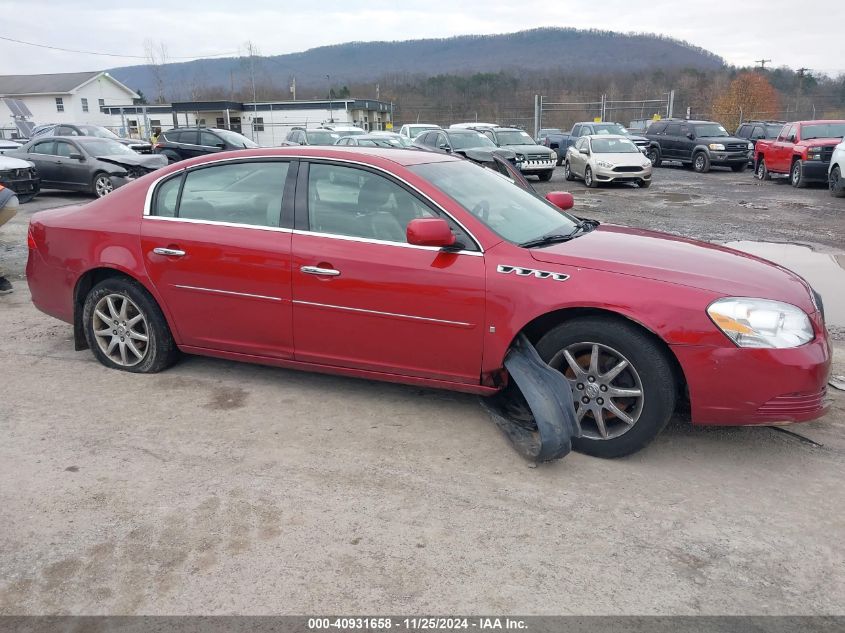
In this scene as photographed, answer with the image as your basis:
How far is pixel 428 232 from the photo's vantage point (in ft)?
12.2

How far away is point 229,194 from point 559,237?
2.16 m

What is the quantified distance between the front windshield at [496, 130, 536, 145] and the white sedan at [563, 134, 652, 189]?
201 centimetres

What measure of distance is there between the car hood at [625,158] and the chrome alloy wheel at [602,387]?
16100 millimetres

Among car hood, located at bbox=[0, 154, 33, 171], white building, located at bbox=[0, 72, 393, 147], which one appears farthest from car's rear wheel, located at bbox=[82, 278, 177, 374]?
white building, located at bbox=[0, 72, 393, 147]

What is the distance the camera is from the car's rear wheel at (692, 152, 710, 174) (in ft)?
76.9

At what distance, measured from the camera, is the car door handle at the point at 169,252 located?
4.52 meters

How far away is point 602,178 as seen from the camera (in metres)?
18.8

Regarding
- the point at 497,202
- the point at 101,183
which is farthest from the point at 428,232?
the point at 101,183

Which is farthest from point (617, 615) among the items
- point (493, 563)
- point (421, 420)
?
point (421, 420)

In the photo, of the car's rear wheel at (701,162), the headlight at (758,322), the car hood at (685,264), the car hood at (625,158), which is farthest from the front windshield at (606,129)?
the headlight at (758,322)

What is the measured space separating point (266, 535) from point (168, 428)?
54.4 inches

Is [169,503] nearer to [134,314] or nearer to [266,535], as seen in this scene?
[266,535]

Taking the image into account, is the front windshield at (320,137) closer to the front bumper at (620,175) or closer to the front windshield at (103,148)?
the front windshield at (103,148)

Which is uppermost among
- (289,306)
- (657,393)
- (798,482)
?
(289,306)
